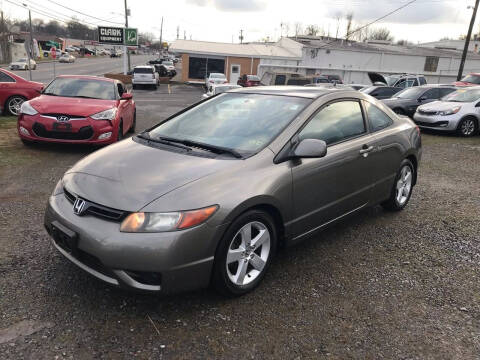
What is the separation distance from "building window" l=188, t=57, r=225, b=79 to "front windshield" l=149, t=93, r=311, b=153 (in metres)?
34.2

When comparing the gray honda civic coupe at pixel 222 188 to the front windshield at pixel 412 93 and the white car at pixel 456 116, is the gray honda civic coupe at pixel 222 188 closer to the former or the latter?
the white car at pixel 456 116

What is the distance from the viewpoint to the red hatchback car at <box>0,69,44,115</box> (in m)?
11.0

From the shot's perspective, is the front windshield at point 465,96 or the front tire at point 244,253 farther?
the front windshield at point 465,96

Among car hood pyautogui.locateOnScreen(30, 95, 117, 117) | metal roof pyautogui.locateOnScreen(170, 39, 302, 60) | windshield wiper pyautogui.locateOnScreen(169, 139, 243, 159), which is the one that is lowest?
car hood pyautogui.locateOnScreen(30, 95, 117, 117)

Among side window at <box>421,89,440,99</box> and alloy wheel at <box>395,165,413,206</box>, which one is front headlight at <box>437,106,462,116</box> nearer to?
side window at <box>421,89,440,99</box>

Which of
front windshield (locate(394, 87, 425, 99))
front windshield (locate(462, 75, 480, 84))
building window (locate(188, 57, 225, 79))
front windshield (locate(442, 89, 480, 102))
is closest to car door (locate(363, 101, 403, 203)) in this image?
front windshield (locate(442, 89, 480, 102))

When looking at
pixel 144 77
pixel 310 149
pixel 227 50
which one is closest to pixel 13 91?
pixel 310 149

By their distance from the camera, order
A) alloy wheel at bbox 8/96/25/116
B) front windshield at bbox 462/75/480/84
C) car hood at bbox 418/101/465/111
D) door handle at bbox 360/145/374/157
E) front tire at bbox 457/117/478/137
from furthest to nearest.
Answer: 1. front windshield at bbox 462/75/480/84
2. car hood at bbox 418/101/465/111
3. front tire at bbox 457/117/478/137
4. alloy wheel at bbox 8/96/25/116
5. door handle at bbox 360/145/374/157

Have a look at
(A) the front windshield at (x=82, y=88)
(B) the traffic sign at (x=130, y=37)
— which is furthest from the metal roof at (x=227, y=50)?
(A) the front windshield at (x=82, y=88)

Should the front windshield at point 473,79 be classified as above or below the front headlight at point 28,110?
above

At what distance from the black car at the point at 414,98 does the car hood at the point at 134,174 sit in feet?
39.2

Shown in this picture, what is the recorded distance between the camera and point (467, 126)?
11672 mm

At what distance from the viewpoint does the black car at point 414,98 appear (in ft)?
45.0

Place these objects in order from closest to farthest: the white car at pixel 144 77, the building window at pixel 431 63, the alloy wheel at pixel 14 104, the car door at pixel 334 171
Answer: the car door at pixel 334 171 → the alloy wheel at pixel 14 104 → the white car at pixel 144 77 → the building window at pixel 431 63
